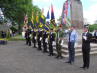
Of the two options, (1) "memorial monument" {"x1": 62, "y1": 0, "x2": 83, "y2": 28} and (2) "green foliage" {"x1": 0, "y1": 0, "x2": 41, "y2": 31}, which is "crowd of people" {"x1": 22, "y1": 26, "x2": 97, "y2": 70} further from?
(2) "green foliage" {"x1": 0, "y1": 0, "x2": 41, "y2": 31}

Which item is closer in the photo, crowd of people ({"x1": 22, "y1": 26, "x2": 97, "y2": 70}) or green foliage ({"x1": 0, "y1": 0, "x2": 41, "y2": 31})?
crowd of people ({"x1": 22, "y1": 26, "x2": 97, "y2": 70})

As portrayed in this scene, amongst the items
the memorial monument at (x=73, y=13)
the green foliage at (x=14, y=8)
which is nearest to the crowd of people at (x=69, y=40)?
the memorial monument at (x=73, y=13)

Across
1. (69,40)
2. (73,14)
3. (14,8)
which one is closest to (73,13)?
(73,14)

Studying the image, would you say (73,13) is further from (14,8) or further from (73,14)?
(14,8)

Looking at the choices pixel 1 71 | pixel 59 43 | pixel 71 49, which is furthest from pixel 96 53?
pixel 1 71

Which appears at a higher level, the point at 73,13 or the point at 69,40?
the point at 73,13

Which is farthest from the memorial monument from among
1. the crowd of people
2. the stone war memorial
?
the crowd of people

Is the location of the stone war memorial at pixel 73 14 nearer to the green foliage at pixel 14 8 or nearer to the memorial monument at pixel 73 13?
the memorial monument at pixel 73 13

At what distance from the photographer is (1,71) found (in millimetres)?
7836

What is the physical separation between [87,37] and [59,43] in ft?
10.3

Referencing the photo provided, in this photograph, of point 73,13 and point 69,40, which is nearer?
point 69,40

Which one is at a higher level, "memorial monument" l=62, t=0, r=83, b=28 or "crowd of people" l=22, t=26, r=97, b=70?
"memorial monument" l=62, t=0, r=83, b=28

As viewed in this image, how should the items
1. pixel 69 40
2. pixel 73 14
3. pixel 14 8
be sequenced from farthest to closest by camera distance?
1. pixel 14 8
2. pixel 73 14
3. pixel 69 40

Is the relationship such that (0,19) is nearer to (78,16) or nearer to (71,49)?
(78,16)
